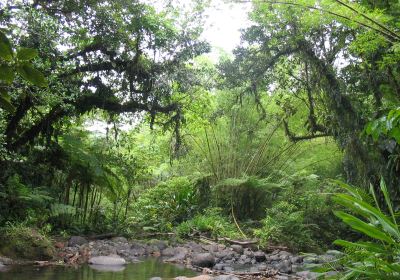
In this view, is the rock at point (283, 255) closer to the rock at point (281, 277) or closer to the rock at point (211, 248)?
the rock at point (211, 248)

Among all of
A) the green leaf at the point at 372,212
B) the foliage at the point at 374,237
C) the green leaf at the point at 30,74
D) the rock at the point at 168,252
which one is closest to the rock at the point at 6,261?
the rock at the point at 168,252

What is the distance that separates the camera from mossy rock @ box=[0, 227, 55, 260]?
22.2ft

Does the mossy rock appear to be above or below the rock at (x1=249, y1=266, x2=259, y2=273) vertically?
above

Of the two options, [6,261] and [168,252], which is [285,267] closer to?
[168,252]

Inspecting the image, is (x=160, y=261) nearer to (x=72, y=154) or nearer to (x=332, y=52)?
(x=72, y=154)

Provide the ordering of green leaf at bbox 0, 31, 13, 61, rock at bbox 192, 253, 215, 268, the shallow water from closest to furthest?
1. green leaf at bbox 0, 31, 13, 61
2. the shallow water
3. rock at bbox 192, 253, 215, 268

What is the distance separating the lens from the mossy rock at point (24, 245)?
6762mm

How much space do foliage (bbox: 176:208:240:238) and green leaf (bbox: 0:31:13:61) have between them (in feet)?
29.8

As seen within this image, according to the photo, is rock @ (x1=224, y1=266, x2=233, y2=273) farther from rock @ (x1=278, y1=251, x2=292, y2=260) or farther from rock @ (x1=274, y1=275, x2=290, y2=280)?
rock @ (x1=278, y1=251, x2=292, y2=260)

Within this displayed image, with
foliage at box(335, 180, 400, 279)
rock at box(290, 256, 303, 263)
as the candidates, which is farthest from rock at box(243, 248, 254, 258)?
foliage at box(335, 180, 400, 279)

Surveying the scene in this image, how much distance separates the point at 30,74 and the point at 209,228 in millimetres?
9374

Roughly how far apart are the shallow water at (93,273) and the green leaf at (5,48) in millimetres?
5106

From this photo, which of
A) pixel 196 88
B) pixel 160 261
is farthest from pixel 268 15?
pixel 160 261

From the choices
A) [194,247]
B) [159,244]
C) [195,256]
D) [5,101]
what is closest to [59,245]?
[159,244]
